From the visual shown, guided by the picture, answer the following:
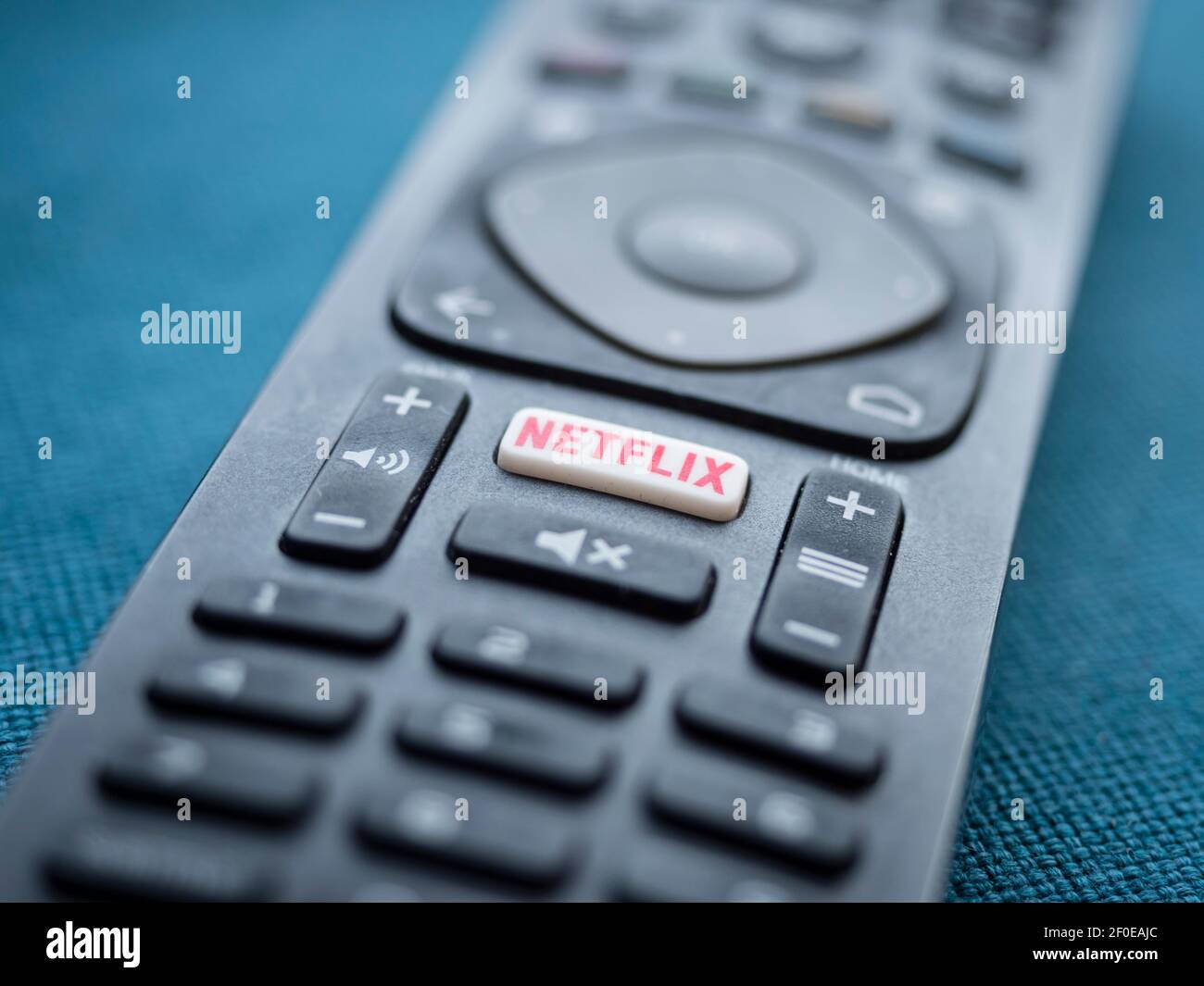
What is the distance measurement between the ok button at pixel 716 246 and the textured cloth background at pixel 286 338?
0.24 ft

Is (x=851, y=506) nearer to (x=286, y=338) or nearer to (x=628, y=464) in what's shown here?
(x=628, y=464)

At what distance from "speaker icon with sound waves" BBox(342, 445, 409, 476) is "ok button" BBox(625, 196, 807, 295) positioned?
8 centimetres

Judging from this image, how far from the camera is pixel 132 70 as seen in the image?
344 mm

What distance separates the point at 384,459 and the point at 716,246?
9 cm

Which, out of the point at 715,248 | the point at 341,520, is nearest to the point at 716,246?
the point at 715,248

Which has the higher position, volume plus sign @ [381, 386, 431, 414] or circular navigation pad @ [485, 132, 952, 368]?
circular navigation pad @ [485, 132, 952, 368]

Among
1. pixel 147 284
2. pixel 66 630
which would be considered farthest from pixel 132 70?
pixel 66 630

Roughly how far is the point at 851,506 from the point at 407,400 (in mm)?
79

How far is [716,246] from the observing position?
0.26 meters

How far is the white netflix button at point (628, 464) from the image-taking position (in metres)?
0.20

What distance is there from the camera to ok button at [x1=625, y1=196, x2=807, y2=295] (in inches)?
9.8

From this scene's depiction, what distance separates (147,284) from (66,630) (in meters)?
0.10

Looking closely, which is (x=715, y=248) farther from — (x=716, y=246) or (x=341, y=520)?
(x=341, y=520)

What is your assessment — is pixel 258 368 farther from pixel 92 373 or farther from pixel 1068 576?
pixel 1068 576
